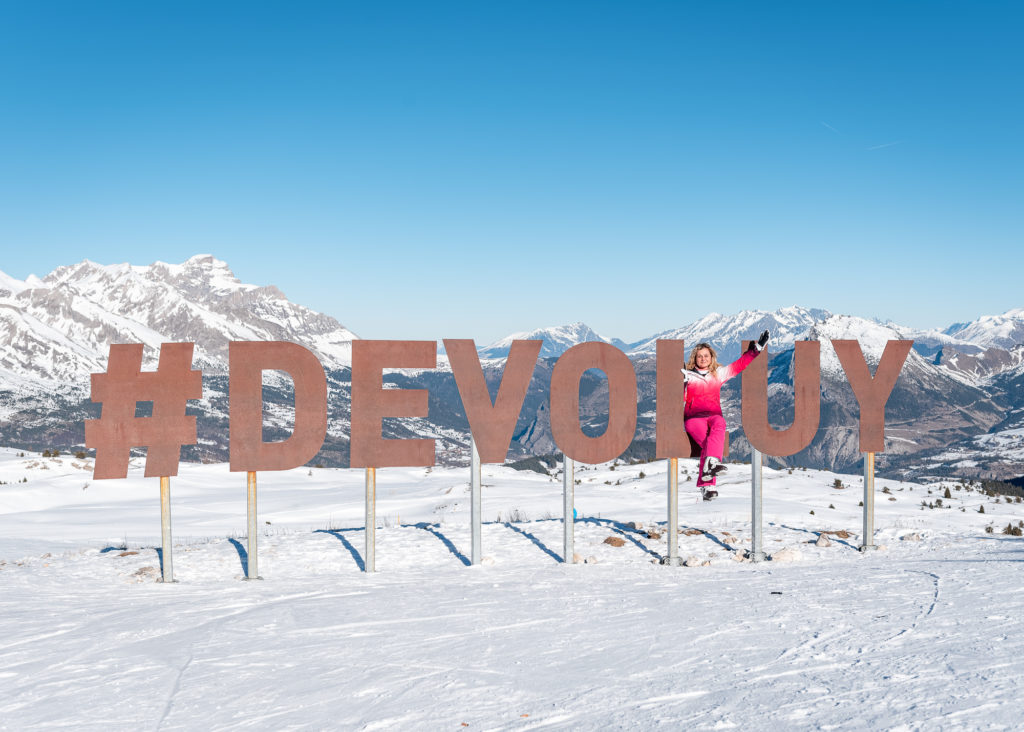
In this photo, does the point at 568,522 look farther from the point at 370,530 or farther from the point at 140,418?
the point at 140,418

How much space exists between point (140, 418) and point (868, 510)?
1730cm

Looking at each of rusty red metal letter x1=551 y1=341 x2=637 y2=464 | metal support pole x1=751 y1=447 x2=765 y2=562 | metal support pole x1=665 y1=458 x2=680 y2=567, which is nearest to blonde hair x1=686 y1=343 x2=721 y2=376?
rusty red metal letter x1=551 y1=341 x2=637 y2=464

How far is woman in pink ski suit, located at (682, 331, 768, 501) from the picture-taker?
739 inches

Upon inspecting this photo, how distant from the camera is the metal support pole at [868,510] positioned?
19.1m

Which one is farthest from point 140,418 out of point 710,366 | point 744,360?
point 744,360

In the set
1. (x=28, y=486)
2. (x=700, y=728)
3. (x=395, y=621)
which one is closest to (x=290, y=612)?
(x=395, y=621)

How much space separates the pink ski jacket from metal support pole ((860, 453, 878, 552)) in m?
3.96

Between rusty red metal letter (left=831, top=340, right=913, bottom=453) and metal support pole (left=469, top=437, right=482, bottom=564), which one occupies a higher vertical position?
rusty red metal letter (left=831, top=340, right=913, bottom=453)

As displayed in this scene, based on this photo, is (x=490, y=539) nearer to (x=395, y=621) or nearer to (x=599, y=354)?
(x=599, y=354)

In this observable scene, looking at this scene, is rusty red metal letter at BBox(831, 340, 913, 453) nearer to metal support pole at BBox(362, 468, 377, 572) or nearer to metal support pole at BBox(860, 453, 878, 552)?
metal support pole at BBox(860, 453, 878, 552)

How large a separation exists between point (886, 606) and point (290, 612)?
10.0 m

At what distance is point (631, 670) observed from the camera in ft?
31.7

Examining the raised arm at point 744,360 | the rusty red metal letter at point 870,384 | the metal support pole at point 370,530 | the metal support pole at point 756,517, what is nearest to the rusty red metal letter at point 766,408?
the raised arm at point 744,360

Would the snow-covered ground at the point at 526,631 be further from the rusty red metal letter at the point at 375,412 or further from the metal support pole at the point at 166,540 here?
the rusty red metal letter at the point at 375,412
